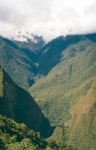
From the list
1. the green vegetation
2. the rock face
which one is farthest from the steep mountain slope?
the green vegetation

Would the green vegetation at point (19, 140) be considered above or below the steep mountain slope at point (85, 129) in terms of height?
above

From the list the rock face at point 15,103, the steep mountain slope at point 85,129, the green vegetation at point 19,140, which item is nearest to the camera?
the green vegetation at point 19,140

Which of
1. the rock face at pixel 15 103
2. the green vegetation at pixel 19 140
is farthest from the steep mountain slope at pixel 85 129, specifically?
the green vegetation at pixel 19 140

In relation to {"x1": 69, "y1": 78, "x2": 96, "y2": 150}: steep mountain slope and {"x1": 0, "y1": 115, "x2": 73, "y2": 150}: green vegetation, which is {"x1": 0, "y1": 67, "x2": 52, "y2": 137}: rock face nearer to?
{"x1": 69, "y1": 78, "x2": 96, "y2": 150}: steep mountain slope

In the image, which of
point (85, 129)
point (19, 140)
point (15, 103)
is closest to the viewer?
point (19, 140)

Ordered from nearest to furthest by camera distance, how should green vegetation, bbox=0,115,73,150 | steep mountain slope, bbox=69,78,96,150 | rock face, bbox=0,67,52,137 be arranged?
green vegetation, bbox=0,115,73,150 → rock face, bbox=0,67,52,137 → steep mountain slope, bbox=69,78,96,150

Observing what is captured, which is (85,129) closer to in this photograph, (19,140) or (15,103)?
(15,103)

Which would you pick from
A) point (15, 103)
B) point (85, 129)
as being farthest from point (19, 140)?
point (85, 129)

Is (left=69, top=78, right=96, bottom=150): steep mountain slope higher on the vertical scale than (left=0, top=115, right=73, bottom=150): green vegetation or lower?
lower

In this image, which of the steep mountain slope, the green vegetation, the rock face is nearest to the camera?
the green vegetation

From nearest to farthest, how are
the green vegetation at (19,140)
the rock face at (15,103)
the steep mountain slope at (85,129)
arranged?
the green vegetation at (19,140) → the rock face at (15,103) → the steep mountain slope at (85,129)

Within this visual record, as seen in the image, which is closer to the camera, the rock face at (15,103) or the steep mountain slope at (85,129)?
the rock face at (15,103)

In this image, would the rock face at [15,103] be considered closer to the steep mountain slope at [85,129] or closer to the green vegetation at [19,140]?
the steep mountain slope at [85,129]
